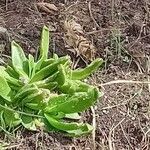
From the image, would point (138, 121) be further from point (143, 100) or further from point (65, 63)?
point (65, 63)

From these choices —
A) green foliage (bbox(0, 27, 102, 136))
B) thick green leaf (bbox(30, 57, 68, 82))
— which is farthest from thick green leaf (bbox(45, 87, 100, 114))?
thick green leaf (bbox(30, 57, 68, 82))

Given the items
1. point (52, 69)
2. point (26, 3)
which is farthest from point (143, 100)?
point (26, 3)

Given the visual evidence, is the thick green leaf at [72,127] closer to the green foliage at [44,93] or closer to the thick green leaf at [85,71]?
the green foliage at [44,93]

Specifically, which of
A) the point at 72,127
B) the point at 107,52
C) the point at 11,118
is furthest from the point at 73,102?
the point at 107,52

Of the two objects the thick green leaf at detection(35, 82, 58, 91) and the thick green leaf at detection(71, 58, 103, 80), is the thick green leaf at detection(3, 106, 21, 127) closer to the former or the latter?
the thick green leaf at detection(35, 82, 58, 91)

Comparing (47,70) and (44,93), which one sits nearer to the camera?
(44,93)

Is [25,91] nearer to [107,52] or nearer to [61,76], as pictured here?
[61,76]

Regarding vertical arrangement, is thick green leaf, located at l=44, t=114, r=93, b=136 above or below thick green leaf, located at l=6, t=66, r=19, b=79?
below
